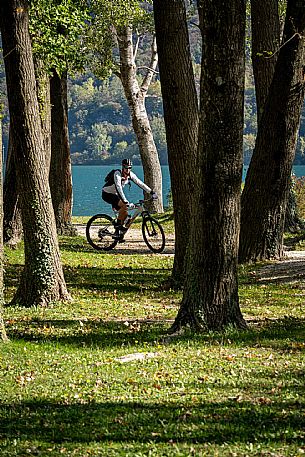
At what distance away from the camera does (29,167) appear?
40.7 feet

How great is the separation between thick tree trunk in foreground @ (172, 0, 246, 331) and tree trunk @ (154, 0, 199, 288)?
4174 mm

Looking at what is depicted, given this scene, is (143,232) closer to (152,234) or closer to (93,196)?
(152,234)

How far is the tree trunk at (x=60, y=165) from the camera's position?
2394cm

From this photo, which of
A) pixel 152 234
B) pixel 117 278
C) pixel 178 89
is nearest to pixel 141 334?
pixel 178 89

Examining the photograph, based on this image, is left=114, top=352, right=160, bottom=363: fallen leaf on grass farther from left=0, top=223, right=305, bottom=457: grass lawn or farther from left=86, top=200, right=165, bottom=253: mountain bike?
left=86, top=200, right=165, bottom=253: mountain bike

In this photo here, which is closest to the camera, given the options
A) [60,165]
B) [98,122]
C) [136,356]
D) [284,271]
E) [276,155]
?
[136,356]

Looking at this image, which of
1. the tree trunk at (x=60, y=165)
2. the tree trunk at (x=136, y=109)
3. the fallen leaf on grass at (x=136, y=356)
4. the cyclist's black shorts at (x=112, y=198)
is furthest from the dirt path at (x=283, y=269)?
the tree trunk at (x=136, y=109)

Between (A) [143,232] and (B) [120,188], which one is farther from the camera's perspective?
(A) [143,232]

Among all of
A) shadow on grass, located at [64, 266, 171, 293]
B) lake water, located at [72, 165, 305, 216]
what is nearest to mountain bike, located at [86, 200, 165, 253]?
shadow on grass, located at [64, 266, 171, 293]

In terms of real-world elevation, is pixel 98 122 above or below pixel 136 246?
above

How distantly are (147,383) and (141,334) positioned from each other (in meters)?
2.84

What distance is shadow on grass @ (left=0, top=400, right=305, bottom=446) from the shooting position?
5898 mm

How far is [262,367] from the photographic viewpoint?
8141 millimetres

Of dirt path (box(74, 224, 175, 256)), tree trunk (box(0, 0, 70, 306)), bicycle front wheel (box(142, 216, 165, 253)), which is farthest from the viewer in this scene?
dirt path (box(74, 224, 175, 256))
